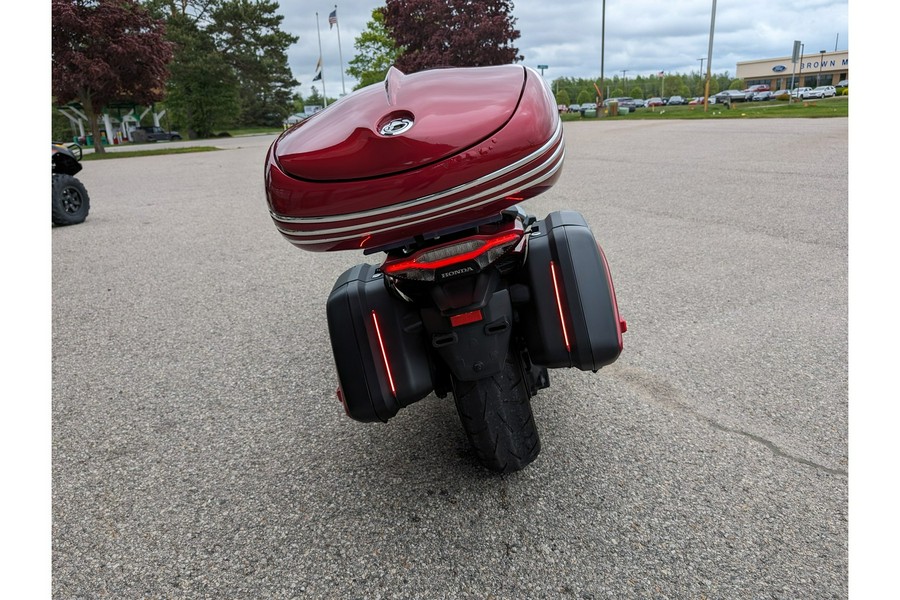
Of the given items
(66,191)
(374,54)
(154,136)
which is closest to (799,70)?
(374,54)

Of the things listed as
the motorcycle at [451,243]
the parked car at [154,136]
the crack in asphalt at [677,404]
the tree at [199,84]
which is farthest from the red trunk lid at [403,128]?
the parked car at [154,136]

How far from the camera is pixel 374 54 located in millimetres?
37812

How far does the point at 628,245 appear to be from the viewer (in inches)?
193

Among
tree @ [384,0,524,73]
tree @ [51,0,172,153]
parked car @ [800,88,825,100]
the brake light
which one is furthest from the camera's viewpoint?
parked car @ [800,88,825,100]

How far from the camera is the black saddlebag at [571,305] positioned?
186 cm

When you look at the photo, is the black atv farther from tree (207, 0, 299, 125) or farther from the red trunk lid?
tree (207, 0, 299, 125)

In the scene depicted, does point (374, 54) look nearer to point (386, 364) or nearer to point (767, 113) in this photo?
point (767, 113)

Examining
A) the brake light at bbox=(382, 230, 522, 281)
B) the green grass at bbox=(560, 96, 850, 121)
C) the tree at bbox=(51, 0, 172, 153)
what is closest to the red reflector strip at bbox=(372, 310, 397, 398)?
the brake light at bbox=(382, 230, 522, 281)

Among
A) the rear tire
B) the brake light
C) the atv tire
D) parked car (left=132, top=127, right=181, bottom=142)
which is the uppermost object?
parked car (left=132, top=127, right=181, bottom=142)

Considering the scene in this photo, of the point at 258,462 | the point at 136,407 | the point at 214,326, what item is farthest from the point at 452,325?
the point at 214,326

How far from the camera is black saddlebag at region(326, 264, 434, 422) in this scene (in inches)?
74.7

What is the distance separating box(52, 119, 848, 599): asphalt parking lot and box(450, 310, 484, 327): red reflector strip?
0.63 meters

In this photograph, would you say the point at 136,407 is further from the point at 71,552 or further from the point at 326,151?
the point at 326,151

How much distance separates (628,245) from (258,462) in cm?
357
